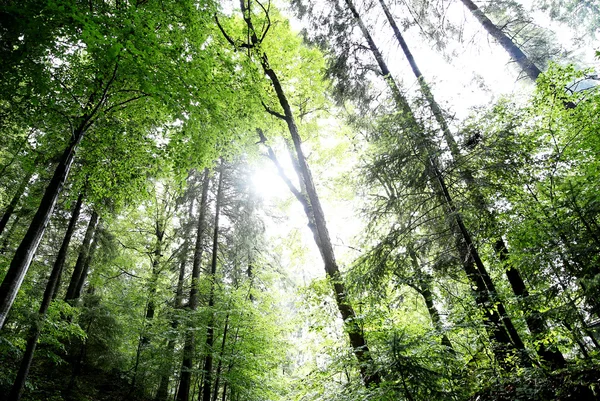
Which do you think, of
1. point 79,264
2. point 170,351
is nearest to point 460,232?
point 170,351

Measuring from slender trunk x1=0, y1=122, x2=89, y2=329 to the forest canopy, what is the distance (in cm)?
2

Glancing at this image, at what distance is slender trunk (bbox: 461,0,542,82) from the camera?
8672mm

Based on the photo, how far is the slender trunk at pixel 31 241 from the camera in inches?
164

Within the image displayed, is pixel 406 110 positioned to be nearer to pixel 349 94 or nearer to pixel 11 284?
pixel 349 94

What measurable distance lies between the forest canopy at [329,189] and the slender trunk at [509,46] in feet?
0.15

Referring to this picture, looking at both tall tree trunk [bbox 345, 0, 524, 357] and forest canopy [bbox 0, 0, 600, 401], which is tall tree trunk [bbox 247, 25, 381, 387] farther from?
tall tree trunk [bbox 345, 0, 524, 357]

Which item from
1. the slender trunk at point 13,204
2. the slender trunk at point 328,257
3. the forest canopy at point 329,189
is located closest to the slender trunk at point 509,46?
the forest canopy at point 329,189

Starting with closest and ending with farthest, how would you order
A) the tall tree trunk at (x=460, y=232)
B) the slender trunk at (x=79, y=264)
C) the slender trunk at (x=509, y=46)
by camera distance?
the tall tree trunk at (x=460, y=232), the slender trunk at (x=509, y=46), the slender trunk at (x=79, y=264)

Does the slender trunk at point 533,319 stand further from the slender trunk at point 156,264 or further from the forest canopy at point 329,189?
the slender trunk at point 156,264

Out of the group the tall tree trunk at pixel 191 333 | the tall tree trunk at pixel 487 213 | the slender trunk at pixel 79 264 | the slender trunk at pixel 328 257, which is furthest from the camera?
the slender trunk at pixel 79 264

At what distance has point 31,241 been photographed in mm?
4602

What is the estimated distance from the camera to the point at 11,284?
13.9 feet

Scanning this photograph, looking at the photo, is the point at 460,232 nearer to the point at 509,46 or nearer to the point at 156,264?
the point at 509,46

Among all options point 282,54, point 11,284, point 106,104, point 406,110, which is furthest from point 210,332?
point 282,54
